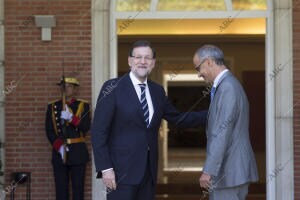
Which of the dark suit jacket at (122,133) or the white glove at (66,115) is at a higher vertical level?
the white glove at (66,115)

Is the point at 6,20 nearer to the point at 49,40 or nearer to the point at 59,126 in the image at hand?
the point at 49,40

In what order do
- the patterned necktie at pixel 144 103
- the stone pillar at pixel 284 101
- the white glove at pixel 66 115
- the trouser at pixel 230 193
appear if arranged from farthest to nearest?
the stone pillar at pixel 284 101
the white glove at pixel 66 115
the patterned necktie at pixel 144 103
the trouser at pixel 230 193

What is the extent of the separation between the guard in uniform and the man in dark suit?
2619mm

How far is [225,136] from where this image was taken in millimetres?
4754

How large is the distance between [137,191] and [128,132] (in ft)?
1.46

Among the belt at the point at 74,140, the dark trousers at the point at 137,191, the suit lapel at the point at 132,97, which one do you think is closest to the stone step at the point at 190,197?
the belt at the point at 74,140

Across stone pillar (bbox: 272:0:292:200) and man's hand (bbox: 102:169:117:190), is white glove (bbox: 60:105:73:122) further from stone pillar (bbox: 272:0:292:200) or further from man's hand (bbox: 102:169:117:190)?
man's hand (bbox: 102:169:117:190)

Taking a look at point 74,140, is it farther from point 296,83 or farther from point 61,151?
point 296,83

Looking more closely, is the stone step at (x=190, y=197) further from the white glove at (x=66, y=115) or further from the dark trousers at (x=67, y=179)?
the white glove at (x=66, y=115)

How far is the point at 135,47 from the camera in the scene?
5059 millimetres

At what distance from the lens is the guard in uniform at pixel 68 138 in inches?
305

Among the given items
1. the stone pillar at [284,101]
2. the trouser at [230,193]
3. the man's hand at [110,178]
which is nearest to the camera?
the trouser at [230,193]

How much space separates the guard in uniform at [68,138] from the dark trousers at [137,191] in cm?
261

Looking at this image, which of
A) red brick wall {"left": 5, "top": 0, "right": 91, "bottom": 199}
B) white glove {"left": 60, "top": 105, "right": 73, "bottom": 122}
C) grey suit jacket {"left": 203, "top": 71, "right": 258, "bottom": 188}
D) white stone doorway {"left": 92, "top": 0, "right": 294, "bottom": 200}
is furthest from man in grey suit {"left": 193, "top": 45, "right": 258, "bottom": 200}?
red brick wall {"left": 5, "top": 0, "right": 91, "bottom": 199}
